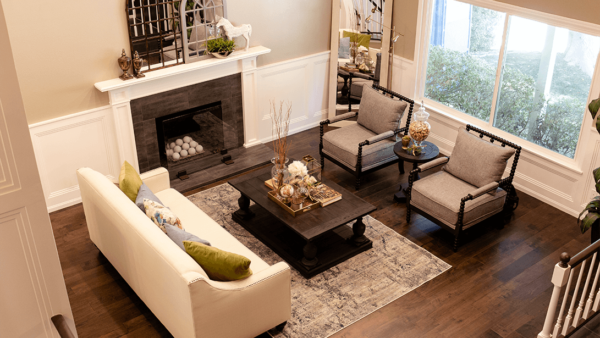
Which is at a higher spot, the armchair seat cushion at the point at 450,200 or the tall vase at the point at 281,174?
the tall vase at the point at 281,174

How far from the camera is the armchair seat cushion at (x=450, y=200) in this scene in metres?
5.19

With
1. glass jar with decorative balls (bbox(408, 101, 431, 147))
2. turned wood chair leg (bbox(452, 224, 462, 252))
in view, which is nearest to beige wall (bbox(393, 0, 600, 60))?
glass jar with decorative balls (bbox(408, 101, 431, 147))

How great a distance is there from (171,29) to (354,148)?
2.45 m

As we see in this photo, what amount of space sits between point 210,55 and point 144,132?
1201 mm

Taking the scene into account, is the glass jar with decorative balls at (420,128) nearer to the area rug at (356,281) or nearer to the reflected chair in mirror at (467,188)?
the reflected chair in mirror at (467,188)

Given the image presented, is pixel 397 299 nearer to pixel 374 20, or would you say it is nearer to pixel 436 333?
pixel 436 333

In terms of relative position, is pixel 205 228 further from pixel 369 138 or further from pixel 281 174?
pixel 369 138

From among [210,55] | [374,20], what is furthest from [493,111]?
[210,55]

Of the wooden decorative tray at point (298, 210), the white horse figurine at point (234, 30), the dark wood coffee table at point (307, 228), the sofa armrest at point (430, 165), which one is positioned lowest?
the dark wood coffee table at point (307, 228)

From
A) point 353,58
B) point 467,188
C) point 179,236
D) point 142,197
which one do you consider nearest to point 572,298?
point 467,188

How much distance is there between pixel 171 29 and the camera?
6.05m

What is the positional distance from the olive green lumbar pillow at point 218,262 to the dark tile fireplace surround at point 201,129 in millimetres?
2554

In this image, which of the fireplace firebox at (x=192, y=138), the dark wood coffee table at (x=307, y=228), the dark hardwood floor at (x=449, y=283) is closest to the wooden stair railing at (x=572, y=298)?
the dark hardwood floor at (x=449, y=283)

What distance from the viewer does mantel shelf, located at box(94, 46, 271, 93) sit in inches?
224
